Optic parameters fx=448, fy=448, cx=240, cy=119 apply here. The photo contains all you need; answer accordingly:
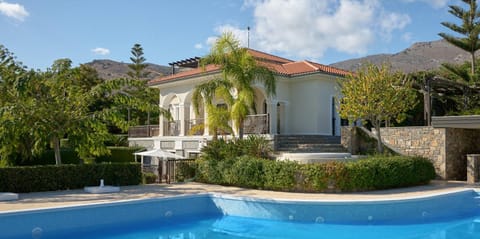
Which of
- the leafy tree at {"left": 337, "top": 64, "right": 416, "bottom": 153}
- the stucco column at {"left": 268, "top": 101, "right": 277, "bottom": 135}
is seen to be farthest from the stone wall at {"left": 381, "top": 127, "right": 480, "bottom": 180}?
the stucco column at {"left": 268, "top": 101, "right": 277, "bottom": 135}

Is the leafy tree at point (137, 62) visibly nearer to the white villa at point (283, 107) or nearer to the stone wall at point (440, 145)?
the white villa at point (283, 107)

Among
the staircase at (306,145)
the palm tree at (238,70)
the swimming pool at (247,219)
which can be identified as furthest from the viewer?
the staircase at (306,145)

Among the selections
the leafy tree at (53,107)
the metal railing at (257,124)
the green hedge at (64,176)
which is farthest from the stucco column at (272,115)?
the green hedge at (64,176)

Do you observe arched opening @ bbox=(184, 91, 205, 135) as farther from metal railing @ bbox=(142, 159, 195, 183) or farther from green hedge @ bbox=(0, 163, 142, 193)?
green hedge @ bbox=(0, 163, 142, 193)

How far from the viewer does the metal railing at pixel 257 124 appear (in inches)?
906

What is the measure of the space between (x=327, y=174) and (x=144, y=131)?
59.3 feet

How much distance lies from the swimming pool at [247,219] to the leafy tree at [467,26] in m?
19.1

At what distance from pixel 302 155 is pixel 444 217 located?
17.8ft

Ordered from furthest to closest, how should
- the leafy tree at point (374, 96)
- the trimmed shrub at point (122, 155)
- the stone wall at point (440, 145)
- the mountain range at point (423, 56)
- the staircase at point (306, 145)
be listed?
the mountain range at point (423, 56) < the trimmed shrub at point (122, 155) < the staircase at point (306, 145) < the stone wall at point (440, 145) < the leafy tree at point (374, 96)

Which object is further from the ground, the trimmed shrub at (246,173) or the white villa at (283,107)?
the white villa at (283,107)

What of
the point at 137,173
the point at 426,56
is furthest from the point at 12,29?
the point at 426,56

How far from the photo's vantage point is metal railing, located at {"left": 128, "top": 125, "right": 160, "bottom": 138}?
29594 mm

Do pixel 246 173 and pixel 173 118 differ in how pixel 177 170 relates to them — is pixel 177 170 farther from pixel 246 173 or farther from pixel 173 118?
pixel 173 118

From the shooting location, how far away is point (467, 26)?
2961 centimetres
